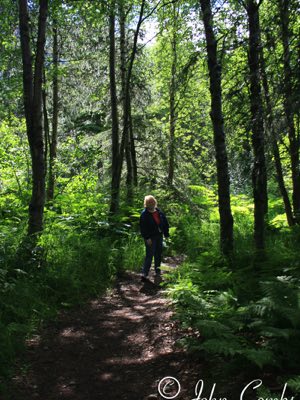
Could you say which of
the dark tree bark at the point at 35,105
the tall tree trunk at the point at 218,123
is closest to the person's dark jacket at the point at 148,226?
the tall tree trunk at the point at 218,123

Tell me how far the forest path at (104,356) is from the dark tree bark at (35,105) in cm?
235

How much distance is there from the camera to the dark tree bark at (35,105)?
765 cm

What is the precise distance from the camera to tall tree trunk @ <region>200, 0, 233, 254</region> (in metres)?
7.61

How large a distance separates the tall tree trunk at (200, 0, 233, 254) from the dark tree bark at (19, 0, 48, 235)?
3201 millimetres

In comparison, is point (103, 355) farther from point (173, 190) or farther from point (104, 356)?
point (173, 190)

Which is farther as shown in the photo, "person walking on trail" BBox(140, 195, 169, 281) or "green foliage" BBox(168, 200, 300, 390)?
"person walking on trail" BBox(140, 195, 169, 281)

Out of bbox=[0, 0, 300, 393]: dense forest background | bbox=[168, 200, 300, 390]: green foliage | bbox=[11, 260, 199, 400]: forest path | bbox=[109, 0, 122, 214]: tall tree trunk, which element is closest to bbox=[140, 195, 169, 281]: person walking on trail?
bbox=[0, 0, 300, 393]: dense forest background

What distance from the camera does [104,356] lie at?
4.89 m

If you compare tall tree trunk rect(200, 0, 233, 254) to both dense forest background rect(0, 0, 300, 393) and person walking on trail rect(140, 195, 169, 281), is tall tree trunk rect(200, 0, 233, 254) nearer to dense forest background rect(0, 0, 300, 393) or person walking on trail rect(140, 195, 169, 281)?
dense forest background rect(0, 0, 300, 393)

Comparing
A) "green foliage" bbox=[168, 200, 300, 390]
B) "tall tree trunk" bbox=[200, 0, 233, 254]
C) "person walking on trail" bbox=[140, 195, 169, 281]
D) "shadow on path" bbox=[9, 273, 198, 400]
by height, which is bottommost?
"shadow on path" bbox=[9, 273, 198, 400]

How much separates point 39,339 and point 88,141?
1160 centimetres

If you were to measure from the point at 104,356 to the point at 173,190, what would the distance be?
11.7 m

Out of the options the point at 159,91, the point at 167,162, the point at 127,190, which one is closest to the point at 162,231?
the point at 127,190

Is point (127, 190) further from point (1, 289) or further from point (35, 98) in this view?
point (1, 289)
